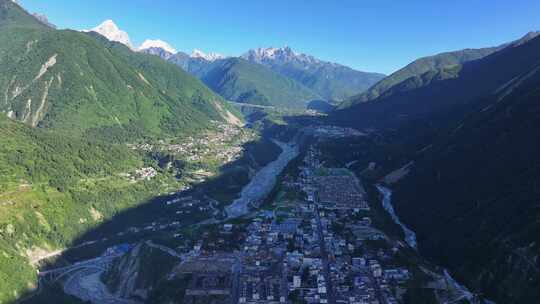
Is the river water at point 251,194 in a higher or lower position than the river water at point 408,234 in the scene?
higher

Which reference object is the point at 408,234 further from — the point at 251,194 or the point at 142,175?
the point at 142,175

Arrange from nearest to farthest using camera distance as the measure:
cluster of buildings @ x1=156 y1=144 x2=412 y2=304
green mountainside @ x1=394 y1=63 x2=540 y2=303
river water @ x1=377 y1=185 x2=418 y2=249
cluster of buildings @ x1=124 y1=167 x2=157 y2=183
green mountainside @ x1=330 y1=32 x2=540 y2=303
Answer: cluster of buildings @ x1=156 y1=144 x2=412 y2=304 → green mountainside @ x1=394 y1=63 x2=540 y2=303 → green mountainside @ x1=330 y1=32 x2=540 y2=303 → river water @ x1=377 y1=185 x2=418 y2=249 → cluster of buildings @ x1=124 y1=167 x2=157 y2=183

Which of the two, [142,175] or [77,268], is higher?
[142,175]

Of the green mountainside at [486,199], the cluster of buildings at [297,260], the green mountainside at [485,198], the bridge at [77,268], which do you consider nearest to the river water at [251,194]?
the cluster of buildings at [297,260]

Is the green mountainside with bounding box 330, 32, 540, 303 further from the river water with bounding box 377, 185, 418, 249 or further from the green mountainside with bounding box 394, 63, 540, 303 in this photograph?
the river water with bounding box 377, 185, 418, 249

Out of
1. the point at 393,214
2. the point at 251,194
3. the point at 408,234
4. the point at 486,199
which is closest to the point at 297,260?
the point at 408,234

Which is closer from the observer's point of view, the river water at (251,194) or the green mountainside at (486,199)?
the green mountainside at (486,199)

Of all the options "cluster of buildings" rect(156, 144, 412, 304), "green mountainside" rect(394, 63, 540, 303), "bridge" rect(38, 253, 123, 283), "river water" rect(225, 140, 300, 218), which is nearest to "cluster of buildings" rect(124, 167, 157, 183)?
"river water" rect(225, 140, 300, 218)

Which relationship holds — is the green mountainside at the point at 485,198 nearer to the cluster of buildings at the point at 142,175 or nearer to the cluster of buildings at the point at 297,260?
the cluster of buildings at the point at 297,260

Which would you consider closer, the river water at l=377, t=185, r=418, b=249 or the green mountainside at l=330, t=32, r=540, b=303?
the green mountainside at l=330, t=32, r=540, b=303

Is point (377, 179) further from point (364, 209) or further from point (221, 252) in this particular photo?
point (221, 252)

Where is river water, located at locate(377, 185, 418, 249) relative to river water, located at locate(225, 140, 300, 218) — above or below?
below

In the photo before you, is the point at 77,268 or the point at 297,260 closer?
the point at 297,260
